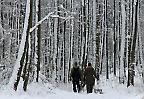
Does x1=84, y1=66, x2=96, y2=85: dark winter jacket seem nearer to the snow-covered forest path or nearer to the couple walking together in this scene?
the couple walking together

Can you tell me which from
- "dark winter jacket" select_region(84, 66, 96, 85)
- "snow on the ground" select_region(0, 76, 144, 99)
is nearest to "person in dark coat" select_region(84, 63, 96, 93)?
"dark winter jacket" select_region(84, 66, 96, 85)

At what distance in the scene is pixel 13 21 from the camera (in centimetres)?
3878

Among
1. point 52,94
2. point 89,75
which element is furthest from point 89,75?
point 52,94

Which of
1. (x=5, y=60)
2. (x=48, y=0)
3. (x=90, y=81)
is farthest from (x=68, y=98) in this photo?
(x=48, y=0)

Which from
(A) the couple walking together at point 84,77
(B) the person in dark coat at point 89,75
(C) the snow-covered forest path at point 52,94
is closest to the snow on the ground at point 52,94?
(C) the snow-covered forest path at point 52,94

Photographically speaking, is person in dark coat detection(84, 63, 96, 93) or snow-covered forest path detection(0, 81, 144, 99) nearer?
snow-covered forest path detection(0, 81, 144, 99)

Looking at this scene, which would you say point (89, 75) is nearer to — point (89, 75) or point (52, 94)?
point (89, 75)

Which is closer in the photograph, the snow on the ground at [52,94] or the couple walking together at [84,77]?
the snow on the ground at [52,94]

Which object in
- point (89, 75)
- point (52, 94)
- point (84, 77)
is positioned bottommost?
point (52, 94)

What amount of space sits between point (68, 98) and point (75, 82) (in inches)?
171

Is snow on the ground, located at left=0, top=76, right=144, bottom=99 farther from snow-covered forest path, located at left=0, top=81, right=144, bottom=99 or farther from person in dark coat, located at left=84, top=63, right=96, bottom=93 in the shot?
person in dark coat, located at left=84, top=63, right=96, bottom=93

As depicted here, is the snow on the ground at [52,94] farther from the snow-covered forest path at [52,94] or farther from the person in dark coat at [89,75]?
the person in dark coat at [89,75]

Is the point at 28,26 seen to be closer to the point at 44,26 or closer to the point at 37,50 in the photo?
the point at 37,50

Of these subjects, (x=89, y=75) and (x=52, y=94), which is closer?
(x=52, y=94)
